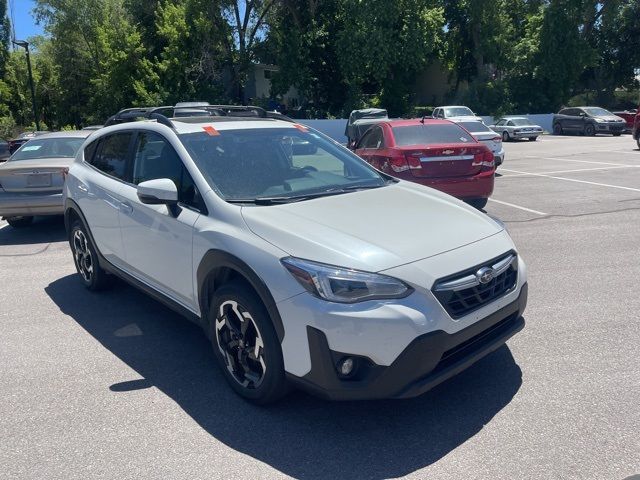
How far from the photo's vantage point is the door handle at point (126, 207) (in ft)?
16.7

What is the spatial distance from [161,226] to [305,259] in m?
1.60

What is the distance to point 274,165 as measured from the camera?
15.6 ft

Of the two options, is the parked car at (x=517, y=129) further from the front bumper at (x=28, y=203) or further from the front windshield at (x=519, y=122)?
the front bumper at (x=28, y=203)

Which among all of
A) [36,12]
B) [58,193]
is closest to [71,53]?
[36,12]

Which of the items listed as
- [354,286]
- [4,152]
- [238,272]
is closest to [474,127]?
[238,272]

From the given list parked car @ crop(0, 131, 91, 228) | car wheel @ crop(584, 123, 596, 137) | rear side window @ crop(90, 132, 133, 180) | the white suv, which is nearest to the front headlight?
the white suv

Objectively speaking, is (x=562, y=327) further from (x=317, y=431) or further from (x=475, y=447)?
(x=317, y=431)

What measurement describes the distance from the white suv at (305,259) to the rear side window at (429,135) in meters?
4.24

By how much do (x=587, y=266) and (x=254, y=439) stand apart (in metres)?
4.67

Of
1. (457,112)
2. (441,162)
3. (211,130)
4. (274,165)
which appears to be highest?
(211,130)

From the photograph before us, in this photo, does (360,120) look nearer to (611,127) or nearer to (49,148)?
(49,148)

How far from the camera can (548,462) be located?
321 cm

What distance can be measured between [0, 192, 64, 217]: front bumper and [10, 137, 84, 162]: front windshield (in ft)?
3.24

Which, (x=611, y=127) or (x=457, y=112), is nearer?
(x=457, y=112)
